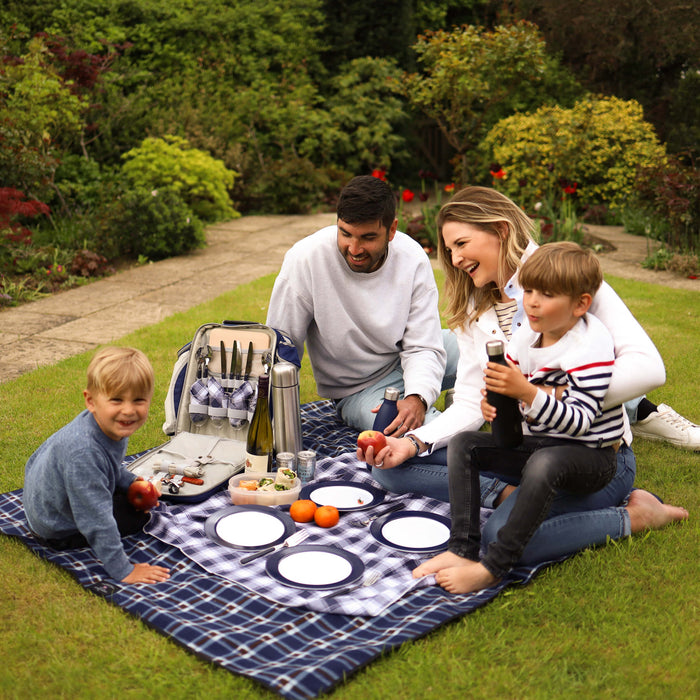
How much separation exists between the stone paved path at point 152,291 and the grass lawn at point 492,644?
283 centimetres

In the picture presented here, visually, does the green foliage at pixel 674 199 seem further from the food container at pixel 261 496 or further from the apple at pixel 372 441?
the food container at pixel 261 496

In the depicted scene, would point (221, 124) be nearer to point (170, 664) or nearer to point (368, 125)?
point (368, 125)

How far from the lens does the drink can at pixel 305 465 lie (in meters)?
3.59

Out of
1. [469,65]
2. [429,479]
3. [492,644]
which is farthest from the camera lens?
[469,65]

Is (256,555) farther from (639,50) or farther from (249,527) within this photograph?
(639,50)

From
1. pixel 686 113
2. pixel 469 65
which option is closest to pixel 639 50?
pixel 686 113

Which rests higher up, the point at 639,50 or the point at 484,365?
the point at 639,50

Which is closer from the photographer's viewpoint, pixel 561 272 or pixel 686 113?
pixel 561 272

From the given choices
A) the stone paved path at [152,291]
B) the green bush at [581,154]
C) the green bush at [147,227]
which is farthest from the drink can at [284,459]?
the green bush at [581,154]

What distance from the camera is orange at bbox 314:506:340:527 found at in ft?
10.3

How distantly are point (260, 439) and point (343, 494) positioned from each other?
451mm

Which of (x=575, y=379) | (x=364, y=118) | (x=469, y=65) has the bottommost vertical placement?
(x=575, y=379)

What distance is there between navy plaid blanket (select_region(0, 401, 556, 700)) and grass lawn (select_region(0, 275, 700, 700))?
0.04m

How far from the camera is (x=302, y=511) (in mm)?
3217
